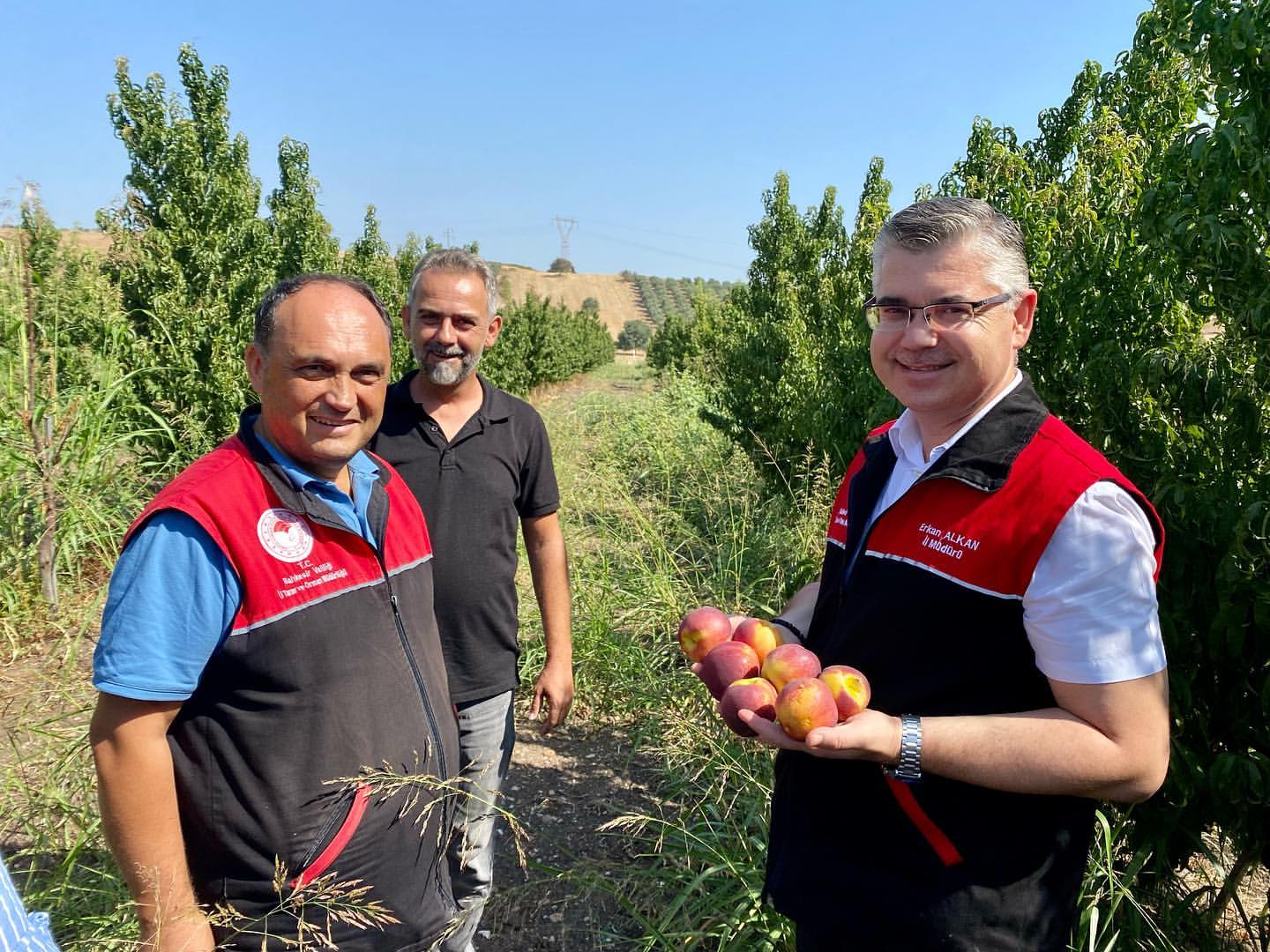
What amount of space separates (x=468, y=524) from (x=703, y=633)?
1055 mm

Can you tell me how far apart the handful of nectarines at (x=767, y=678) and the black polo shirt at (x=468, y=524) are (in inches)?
36.5

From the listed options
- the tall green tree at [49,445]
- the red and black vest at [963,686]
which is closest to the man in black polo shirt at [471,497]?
the red and black vest at [963,686]

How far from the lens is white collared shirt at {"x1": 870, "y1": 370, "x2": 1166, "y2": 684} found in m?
1.38

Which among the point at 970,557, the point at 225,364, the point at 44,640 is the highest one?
the point at 225,364

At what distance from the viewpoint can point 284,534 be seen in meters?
1.77

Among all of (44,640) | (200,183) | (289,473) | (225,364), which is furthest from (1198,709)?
(200,183)

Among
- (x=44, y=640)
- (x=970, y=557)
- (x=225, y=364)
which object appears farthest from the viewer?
(x=225, y=364)

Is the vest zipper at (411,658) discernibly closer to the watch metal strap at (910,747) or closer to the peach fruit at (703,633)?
the peach fruit at (703,633)

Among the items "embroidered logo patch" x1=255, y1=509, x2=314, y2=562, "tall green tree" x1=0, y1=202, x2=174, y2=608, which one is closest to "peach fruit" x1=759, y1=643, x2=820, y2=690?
"embroidered logo patch" x1=255, y1=509, x2=314, y2=562

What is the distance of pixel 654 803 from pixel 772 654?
2.81 m

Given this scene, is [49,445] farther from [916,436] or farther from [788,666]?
[916,436]

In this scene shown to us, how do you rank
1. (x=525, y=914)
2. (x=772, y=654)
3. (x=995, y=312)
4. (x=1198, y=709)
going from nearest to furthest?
1. (x=995, y=312)
2. (x=772, y=654)
3. (x=1198, y=709)
4. (x=525, y=914)

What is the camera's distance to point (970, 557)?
1.51 metres

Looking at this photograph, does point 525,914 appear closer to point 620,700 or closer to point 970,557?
point 620,700
